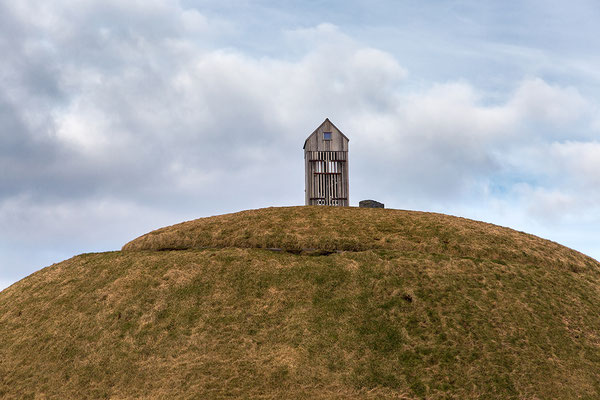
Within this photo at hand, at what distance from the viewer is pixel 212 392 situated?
15.9 meters

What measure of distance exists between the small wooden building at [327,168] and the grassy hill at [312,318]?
33.5ft

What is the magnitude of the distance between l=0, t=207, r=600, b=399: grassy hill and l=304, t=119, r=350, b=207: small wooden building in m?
10.2

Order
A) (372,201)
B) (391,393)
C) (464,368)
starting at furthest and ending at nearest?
1. (372,201)
2. (464,368)
3. (391,393)

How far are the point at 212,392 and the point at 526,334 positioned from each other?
41.0 ft

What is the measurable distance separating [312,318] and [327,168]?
19.9 m

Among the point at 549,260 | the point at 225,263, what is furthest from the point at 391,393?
the point at 549,260

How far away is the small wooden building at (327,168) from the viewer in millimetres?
37406

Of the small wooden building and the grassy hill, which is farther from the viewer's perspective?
the small wooden building

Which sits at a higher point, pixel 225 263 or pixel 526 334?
pixel 225 263

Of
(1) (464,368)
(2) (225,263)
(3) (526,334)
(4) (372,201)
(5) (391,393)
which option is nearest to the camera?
(5) (391,393)

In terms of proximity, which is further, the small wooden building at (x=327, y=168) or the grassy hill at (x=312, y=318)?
the small wooden building at (x=327, y=168)

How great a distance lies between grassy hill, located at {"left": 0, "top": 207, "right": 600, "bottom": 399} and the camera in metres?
16.7

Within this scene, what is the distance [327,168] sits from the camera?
37438mm

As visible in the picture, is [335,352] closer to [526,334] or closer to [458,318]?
[458,318]
